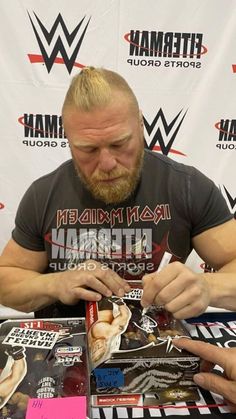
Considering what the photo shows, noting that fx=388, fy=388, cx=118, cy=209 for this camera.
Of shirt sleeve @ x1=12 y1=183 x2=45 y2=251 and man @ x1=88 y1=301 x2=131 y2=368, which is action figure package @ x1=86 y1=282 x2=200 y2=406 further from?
shirt sleeve @ x1=12 y1=183 x2=45 y2=251

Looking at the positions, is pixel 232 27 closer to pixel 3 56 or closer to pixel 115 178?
pixel 3 56

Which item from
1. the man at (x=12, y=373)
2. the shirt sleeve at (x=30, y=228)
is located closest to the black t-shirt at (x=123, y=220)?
the shirt sleeve at (x=30, y=228)

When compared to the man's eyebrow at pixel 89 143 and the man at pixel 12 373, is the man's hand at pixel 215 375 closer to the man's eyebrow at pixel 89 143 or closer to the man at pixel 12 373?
the man at pixel 12 373

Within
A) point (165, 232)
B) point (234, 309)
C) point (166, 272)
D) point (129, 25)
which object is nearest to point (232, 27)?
point (129, 25)

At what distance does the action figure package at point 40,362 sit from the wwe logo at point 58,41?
1.36 m

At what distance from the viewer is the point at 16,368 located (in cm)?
61

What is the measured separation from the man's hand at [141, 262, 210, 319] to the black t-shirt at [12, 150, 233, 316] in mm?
371

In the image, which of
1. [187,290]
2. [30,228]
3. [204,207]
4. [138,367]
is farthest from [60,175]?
[138,367]

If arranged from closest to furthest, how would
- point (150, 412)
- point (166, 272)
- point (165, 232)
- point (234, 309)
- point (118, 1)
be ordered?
point (150, 412)
point (166, 272)
point (234, 309)
point (165, 232)
point (118, 1)

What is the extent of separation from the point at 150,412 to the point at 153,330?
13 centimetres

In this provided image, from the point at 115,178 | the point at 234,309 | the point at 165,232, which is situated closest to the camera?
the point at 234,309

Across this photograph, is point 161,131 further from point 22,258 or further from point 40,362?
point 40,362

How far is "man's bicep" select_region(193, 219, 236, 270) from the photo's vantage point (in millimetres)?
1109

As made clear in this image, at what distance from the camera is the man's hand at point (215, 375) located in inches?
23.6
